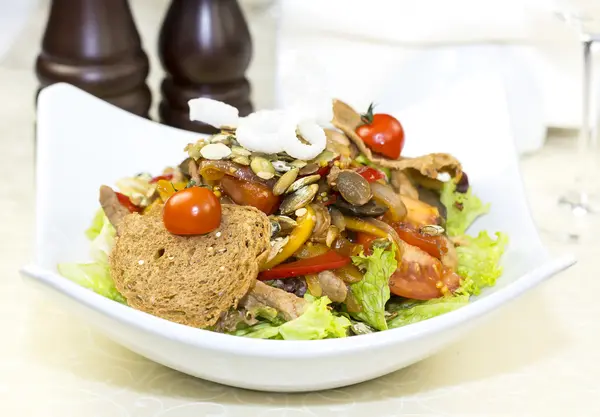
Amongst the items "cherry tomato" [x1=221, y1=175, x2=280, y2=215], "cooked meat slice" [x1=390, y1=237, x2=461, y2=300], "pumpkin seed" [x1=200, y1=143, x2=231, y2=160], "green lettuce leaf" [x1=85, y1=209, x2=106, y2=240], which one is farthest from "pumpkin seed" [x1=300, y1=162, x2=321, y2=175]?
"green lettuce leaf" [x1=85, y1=209, x2=106, y2=240]

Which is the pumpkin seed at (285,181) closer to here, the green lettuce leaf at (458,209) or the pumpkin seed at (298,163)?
the pumpkin seed at (298,163)

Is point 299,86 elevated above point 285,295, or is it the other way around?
point 299,86

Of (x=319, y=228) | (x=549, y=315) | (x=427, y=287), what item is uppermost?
(x=319, y=228)

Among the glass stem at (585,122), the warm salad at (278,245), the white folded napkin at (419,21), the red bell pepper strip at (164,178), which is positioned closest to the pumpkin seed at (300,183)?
the warm salad at (278,245)

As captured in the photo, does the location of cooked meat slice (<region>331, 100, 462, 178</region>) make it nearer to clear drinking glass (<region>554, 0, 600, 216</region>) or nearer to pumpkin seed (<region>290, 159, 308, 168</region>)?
pumpkin seed (<region>290, 159, 308, 168</region>)

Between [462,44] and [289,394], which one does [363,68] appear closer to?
[462,44]

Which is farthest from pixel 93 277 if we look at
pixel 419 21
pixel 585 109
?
pixel 419 21

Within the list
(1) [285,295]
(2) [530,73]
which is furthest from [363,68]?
(1) [285,295]
